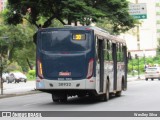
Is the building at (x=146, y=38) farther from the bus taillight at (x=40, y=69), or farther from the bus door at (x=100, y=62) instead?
the bus taillight at (x=40, y=69)

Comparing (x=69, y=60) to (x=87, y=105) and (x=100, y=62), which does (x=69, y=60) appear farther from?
(x=87, y=105)

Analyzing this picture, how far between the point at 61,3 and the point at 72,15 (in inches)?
52.3

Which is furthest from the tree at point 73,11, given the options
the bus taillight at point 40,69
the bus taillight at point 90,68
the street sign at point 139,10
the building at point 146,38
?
the building at point 146,38

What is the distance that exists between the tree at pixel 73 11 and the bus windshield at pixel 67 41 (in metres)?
12.4

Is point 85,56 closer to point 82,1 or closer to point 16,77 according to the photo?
point 82,1

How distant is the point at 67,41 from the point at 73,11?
13.1m

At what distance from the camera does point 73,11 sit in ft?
121

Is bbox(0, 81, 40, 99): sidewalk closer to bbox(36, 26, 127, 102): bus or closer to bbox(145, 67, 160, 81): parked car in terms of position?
bbox(36, 26, 127, 102): bus

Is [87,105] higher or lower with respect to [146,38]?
higher

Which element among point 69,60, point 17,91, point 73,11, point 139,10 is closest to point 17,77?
point 139,10

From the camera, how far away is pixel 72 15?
120ft

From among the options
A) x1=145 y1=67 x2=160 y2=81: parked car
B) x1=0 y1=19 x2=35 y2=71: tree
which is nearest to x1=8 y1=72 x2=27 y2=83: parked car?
x1=0 y1=19 x2=35 y2=71: tree

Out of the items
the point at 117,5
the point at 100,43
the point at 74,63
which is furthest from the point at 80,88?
the point at 117,5

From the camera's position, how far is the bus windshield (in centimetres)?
2391
